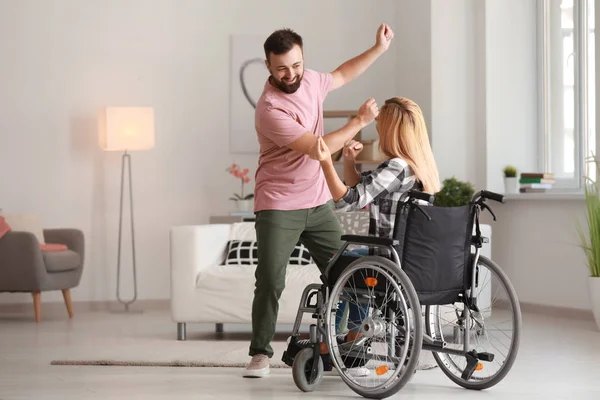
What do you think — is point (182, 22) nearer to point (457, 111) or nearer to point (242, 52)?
point (242, 52)

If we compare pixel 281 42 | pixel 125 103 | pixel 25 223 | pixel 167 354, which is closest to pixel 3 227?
pixel 25 223

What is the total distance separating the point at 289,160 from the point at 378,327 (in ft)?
2.50

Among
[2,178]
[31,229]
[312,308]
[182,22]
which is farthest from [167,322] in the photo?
[312,308]

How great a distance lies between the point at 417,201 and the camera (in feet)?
11.1

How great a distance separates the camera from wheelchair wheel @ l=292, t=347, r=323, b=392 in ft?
11.4

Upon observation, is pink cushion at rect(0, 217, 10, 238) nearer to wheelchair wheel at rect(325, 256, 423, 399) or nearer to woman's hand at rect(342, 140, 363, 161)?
wheelchair wheel at rect(325, 256, 423, 399)

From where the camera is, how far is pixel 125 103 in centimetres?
743

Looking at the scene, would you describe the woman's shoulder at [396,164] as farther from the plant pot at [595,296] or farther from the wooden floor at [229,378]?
the plant pot at [595,296]

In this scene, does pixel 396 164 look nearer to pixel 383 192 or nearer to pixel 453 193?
pixel 383 192

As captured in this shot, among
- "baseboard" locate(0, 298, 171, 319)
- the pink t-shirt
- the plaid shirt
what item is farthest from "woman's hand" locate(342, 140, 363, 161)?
"baseboard" locate(0, 298, 171, 319)

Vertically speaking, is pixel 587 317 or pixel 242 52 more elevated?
pixel 242 52

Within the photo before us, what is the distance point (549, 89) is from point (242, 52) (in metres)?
2.28

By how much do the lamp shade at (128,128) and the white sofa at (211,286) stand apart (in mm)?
1857

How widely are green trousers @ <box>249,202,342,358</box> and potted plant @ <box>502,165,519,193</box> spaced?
3371 mm
